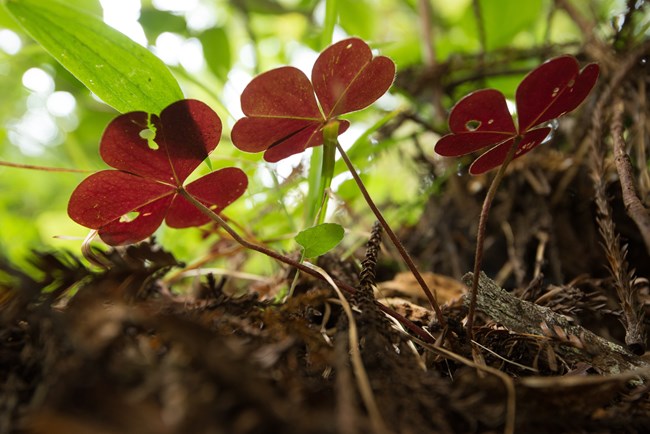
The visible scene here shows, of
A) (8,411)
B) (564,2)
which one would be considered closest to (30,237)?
(8,411)

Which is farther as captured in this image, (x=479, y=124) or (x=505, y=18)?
(x=505, y=18)

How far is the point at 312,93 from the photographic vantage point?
615 millimetres

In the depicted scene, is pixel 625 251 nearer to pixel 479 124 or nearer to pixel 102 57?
pixel 479 124

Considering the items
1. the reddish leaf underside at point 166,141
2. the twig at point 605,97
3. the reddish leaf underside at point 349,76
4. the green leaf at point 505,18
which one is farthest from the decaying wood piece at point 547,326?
the green leaf at point 505,18

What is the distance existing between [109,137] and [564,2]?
4.35ft

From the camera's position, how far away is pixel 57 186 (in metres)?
3.50

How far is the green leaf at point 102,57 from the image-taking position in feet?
2.23

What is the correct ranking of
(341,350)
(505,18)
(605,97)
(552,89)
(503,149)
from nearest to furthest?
(341,350) → (552,89) → (503,149) → (605,97) → (505,18)

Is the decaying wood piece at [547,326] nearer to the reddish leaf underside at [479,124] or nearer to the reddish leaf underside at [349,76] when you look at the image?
the reddish leaf underside at [479,124]

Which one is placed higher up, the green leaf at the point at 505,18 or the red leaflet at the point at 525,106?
the green leaf at the point at 505,18

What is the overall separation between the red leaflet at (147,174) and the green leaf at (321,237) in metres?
0.17

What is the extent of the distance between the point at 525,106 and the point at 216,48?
1.31 m

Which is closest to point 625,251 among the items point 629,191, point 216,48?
point 629,191

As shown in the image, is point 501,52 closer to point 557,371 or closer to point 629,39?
point 629,39
